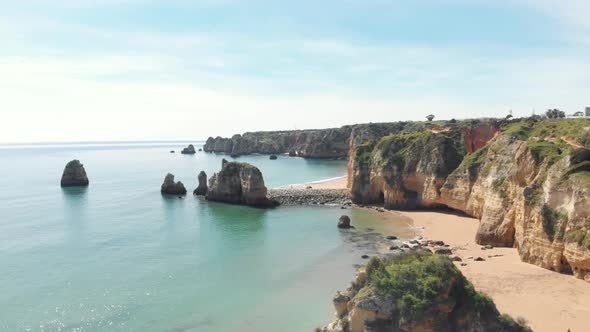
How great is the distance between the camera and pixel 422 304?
66.1 feet

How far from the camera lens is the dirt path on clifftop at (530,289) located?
26847mm

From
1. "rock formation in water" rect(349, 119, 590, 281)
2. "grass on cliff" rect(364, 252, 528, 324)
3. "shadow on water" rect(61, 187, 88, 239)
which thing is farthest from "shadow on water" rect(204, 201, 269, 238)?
"grass on cliff" rect(364, 252, 528, 324)

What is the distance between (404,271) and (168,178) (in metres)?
77.9

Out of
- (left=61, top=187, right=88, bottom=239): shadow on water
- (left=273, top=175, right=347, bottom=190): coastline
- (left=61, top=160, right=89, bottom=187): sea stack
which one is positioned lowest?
(left=61, top=187, right=88, bottom=239): shadow on water

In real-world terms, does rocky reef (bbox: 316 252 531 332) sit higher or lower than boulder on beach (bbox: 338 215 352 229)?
higher

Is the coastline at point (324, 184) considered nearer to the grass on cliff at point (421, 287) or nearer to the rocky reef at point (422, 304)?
the grass on cliff at point (421, 287)

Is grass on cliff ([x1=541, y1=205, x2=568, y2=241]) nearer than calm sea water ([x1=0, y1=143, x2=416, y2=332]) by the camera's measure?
No

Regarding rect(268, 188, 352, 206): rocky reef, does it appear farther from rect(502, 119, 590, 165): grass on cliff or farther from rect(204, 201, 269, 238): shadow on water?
rect(502, 119, 590, 165): grass on cliff

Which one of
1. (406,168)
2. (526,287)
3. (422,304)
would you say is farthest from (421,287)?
(406,168)

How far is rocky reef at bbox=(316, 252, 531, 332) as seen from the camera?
20219mm

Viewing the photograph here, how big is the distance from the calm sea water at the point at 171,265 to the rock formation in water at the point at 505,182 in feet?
28.7

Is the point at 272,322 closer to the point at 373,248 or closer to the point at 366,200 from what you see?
the point at 373,248

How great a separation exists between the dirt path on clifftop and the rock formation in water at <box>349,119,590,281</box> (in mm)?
1456

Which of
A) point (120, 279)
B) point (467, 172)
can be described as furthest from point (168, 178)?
point (467, 172)
